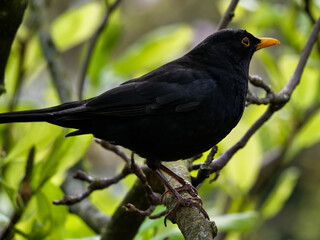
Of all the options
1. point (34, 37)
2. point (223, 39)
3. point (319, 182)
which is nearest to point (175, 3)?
point (319, 182)

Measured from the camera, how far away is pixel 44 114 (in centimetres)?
258

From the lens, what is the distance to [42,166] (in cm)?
248

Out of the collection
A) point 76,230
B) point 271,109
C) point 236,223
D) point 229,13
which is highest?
point 229,13

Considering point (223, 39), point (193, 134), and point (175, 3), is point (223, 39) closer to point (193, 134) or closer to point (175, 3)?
point (193, 134)

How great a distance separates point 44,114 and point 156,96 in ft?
1.91

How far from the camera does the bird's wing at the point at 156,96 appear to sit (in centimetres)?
270

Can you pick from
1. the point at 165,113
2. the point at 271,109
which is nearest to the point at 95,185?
the point at 165,113

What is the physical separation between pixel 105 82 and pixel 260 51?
108cm

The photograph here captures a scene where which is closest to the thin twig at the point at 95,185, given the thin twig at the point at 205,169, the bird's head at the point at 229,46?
the thin twig at the point at 205,169

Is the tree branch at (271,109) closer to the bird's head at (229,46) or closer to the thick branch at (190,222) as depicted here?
the thick branch at (190,222)

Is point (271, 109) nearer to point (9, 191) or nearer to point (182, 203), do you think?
point (182, 203)

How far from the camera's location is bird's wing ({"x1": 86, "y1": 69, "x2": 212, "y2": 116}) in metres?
2.70

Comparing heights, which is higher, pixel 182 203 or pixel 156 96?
pixel 156 96

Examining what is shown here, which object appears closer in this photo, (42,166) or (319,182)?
(42,166)
